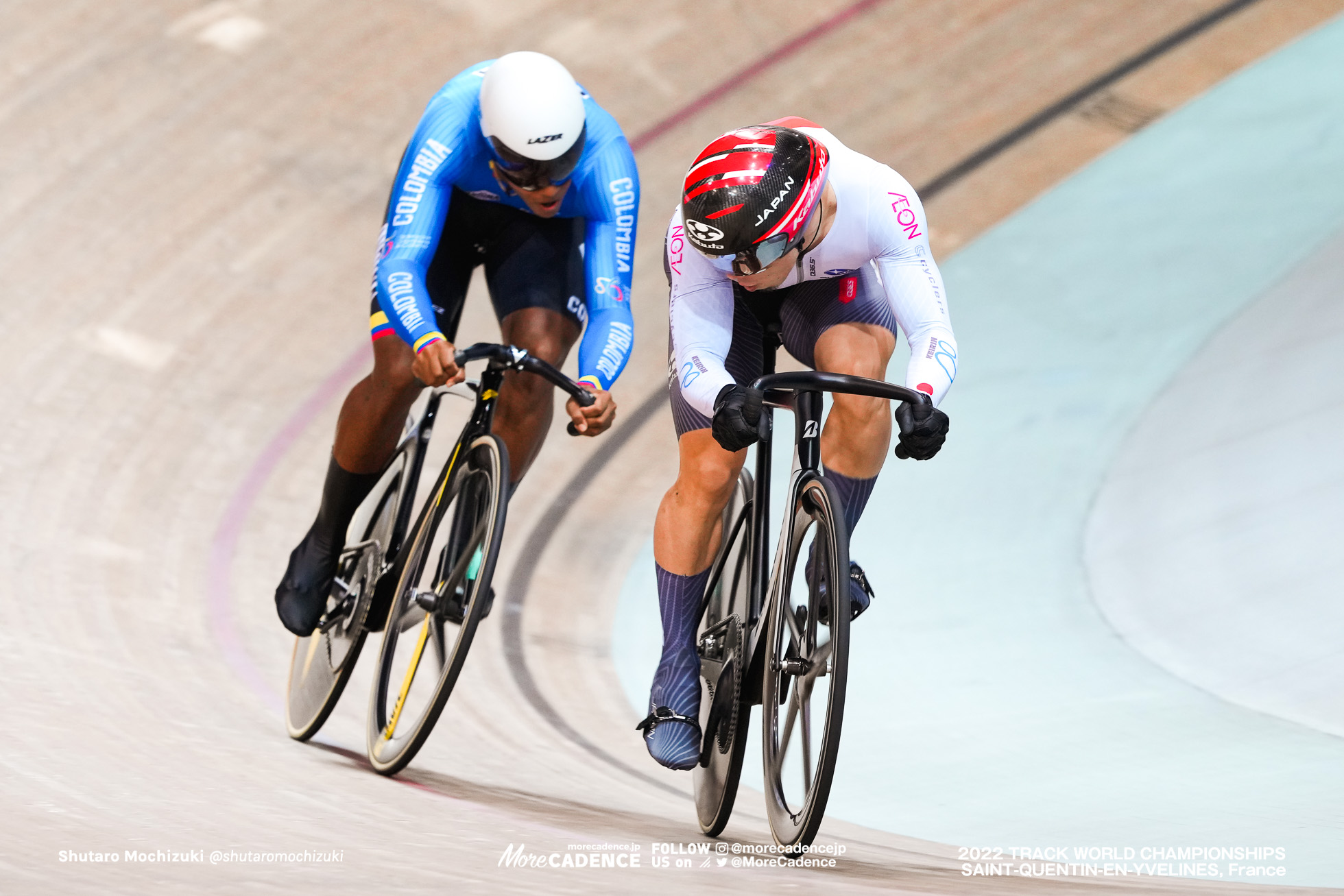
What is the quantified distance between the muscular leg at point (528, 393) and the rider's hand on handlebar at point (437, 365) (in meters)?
0.24

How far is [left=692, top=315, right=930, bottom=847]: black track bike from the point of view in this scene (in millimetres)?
2234

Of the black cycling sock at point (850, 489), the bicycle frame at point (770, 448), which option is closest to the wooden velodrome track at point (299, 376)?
the bicycle frame at point (770, 448)

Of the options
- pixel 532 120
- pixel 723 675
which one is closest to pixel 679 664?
pixel 723 675

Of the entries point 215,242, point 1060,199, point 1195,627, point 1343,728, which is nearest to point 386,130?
point 215,242

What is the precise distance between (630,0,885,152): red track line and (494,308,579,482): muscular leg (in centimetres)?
327

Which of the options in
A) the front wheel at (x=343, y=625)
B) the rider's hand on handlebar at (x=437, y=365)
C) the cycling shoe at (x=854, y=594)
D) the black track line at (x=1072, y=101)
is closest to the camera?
the cycling shoe at (x=854, y=594)

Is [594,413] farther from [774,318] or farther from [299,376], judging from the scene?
[299,376]

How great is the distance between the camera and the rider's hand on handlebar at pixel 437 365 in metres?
2.69

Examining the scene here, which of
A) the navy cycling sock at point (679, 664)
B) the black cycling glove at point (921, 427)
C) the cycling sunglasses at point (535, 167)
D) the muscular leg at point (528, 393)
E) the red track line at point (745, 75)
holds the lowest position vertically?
the red track line at point (745, 75)

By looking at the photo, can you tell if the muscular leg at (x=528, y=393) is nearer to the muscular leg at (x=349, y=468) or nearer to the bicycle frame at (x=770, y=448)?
the muscular leg at (x=349, y=468)

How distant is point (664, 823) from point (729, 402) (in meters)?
0.93

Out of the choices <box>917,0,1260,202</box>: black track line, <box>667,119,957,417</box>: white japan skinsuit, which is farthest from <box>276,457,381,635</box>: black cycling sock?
<box>917,0,1260,202</box>: black track line

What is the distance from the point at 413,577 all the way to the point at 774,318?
35.1 inches

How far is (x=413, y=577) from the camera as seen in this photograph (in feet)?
9.58
